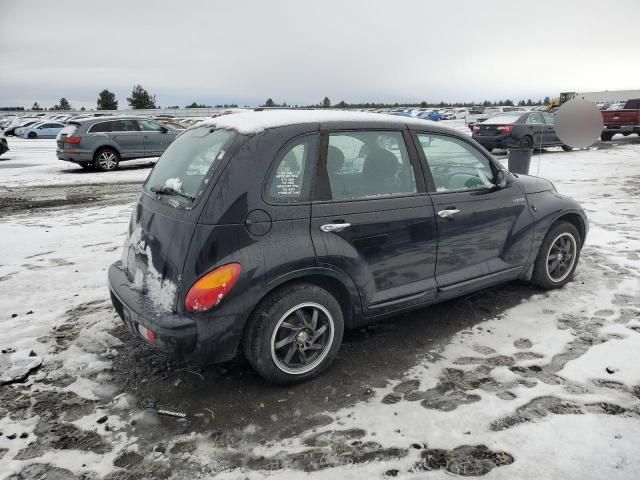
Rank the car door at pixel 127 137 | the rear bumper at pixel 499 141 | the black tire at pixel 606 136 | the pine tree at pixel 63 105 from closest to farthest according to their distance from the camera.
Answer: the car door at pixel 127 137 → the rear bumper at pixel 499 141 → the black tire at pixel 606 136 → the pine tree at pixel 63 105

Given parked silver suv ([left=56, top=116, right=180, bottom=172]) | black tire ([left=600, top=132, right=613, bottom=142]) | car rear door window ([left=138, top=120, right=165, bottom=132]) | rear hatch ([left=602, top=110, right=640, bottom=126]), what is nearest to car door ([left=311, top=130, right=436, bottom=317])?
parked silver suv ([left=56, top=116, right=180, bottom=172])

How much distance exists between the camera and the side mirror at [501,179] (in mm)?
4387

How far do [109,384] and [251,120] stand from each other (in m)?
2.07

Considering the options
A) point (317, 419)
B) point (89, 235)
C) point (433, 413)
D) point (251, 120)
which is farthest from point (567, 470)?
point (89, 235)

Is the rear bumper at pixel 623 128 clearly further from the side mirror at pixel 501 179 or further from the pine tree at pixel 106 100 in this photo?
the pine tree at pixel 106 100

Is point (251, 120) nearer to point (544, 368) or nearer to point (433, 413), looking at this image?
point (433, 413)

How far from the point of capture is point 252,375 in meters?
3.52

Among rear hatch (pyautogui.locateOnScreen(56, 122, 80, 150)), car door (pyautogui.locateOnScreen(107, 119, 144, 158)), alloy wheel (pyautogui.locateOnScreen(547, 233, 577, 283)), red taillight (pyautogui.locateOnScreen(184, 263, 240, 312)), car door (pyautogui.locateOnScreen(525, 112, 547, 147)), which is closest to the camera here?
red taillight (pyautogui.locateOnScreen(184, 263, 240, 312))

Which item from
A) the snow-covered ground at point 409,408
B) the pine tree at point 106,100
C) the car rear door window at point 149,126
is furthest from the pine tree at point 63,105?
the snow-covered ground at point 409,408

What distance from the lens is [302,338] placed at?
10.9 ft

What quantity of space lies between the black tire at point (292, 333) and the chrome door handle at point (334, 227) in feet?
1.27

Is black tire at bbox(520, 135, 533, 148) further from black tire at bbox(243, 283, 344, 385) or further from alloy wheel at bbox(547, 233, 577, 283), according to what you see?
black tire at bbox(243, 283, 344, 385)

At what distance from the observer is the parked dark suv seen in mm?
3027

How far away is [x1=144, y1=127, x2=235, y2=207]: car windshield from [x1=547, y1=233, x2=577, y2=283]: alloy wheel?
3.39m
